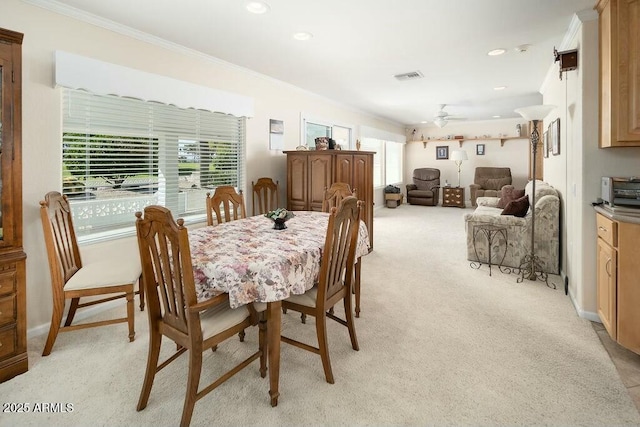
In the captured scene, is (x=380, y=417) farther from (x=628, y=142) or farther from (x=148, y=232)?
(x=628, y=142)

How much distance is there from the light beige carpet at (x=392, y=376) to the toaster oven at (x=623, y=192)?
942mm

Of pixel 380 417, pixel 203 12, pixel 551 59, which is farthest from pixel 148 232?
pixel 551 59

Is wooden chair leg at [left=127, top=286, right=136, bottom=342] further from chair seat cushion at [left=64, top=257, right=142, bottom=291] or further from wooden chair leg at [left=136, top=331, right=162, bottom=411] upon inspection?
wooden chair leg at [left=136, top=331, right=162, bottom=411]

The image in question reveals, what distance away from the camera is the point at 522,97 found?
19.1 feet

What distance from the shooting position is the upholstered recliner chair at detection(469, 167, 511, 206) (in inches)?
330

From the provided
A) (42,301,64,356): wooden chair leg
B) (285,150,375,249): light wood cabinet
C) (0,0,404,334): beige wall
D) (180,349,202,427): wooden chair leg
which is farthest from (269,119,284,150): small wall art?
(180,349,202,427): wooden chair leg

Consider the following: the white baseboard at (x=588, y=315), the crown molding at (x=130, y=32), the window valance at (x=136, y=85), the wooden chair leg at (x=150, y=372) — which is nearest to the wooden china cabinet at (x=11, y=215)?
the window valance at (x=136, y=85)

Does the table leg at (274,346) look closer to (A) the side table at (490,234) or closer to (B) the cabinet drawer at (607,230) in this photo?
(B) the cabinet drawer at (607,230)

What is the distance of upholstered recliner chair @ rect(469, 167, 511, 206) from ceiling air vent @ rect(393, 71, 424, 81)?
4847 mm

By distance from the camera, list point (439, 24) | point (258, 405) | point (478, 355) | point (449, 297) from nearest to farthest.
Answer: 1. point (258, 405)
2. point (478, 355)
3. point (439, 24)
4. point (449, 297)

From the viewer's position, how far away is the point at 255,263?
5.41 feet

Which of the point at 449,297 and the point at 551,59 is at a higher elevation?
the point at 551,59

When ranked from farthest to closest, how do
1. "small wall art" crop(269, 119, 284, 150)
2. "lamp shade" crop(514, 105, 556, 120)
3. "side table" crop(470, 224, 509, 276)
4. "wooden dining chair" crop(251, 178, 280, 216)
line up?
"small wall art" crop(269, 119, 284, 150)
"wooden dining chair" crop(251, 178, 280, 216)
"side table" crop(470, 224, 509, 276)
"lamp shade" crop(514, 105, 556, 120)

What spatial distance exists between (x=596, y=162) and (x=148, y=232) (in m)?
3.00
